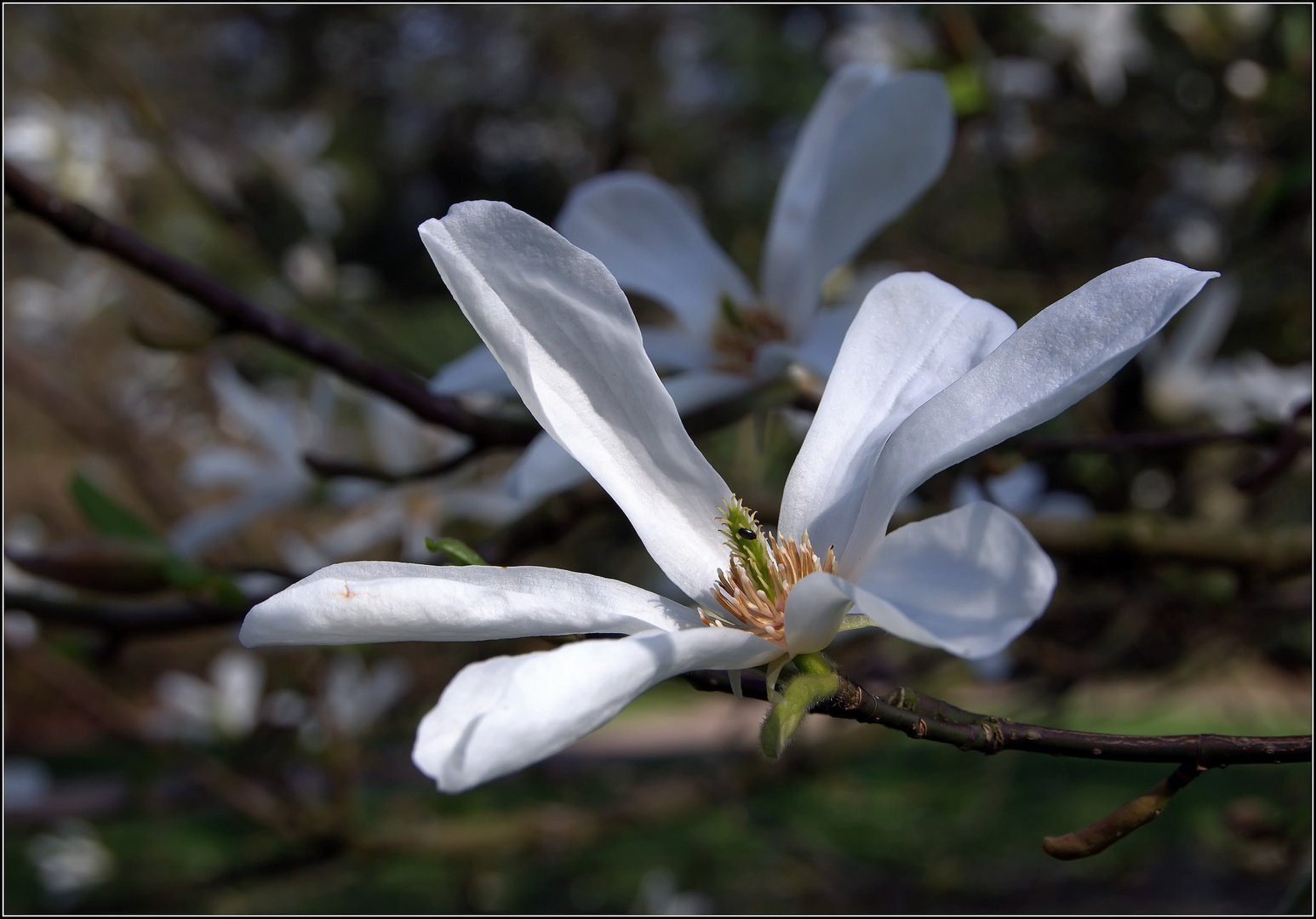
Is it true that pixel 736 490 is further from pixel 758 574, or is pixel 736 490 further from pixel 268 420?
pixel 758 574

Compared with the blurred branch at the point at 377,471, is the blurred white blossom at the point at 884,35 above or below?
above

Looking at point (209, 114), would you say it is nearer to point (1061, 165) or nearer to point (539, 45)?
point (539, 45)

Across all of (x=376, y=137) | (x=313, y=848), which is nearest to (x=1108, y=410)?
(x=313, y=848)

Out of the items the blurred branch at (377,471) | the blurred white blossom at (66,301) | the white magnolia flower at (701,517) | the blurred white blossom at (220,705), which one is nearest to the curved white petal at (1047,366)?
the white magnolia flower at (701,517)

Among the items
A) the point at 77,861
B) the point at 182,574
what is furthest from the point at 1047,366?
the point at 77,861

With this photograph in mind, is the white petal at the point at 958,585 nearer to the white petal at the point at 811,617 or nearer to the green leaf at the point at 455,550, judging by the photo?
the white petal at the point at 811,617

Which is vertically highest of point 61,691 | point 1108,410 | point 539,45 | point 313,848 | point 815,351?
point 539,45

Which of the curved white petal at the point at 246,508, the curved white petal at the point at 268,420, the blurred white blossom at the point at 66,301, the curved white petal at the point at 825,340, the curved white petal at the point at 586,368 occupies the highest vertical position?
the blurred white blossom at the point at 66,301
